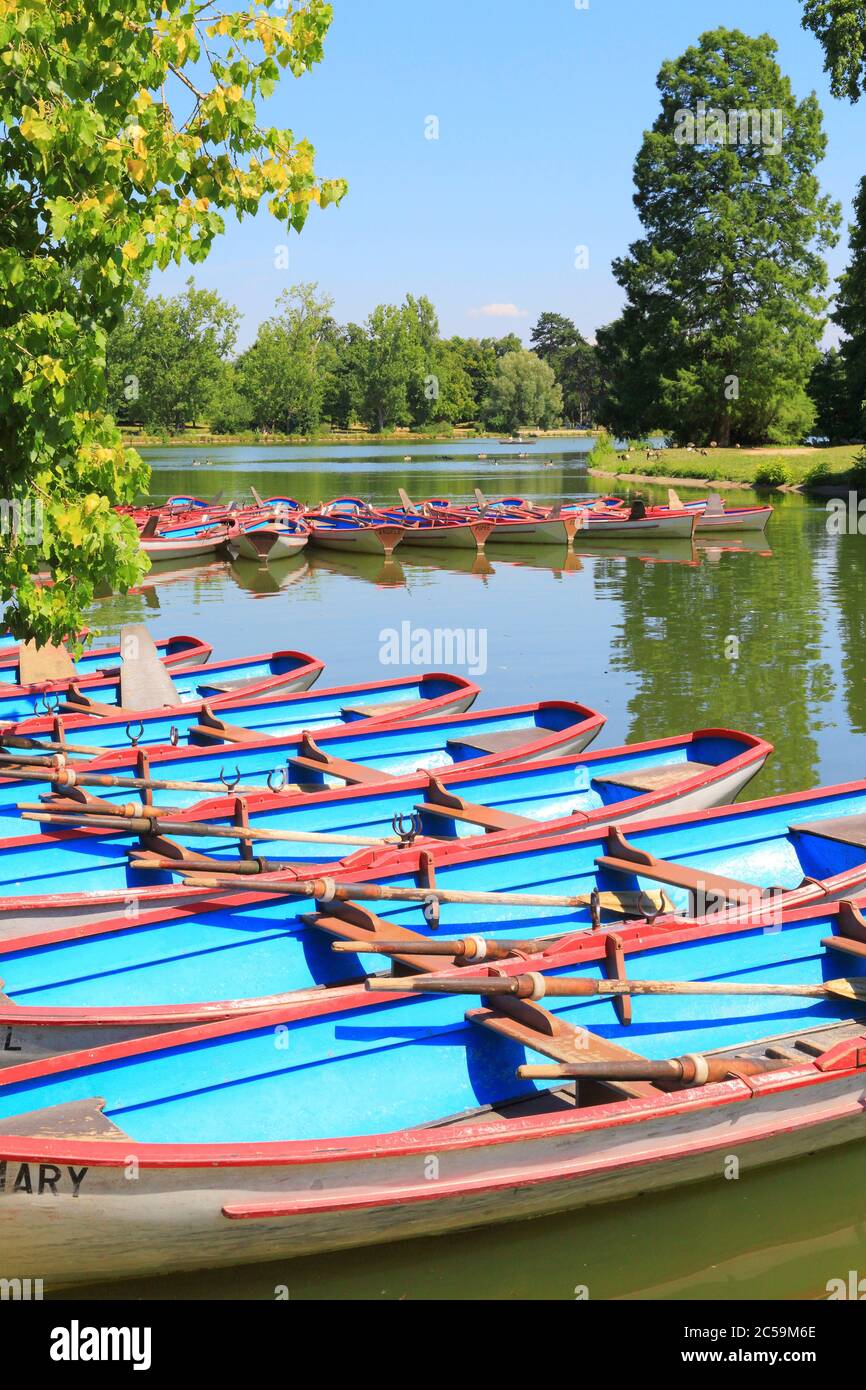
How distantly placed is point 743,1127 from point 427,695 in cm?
851

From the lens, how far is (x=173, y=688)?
15281mm

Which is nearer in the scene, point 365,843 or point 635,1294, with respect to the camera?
point 635,1294

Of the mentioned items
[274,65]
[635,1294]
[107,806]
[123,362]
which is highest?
[123,362]

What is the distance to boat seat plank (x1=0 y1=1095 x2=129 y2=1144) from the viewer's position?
636 cm

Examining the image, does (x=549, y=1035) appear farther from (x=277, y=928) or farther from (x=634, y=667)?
(x=634, y=667)

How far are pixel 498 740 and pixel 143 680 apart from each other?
4.44 m

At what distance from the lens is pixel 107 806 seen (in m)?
9.86

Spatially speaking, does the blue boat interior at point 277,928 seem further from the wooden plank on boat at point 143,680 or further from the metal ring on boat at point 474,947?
the wooden plank on boat at point 143,680

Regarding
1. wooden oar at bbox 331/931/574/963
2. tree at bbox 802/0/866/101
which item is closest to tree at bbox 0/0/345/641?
wooden oar at bbox 331/931/574/963

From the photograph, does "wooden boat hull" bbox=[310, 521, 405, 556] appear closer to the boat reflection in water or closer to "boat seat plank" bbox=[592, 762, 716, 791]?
the boat reflection in water

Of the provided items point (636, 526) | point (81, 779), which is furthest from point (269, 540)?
point (81, 779)
